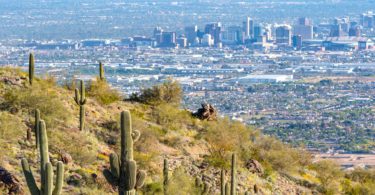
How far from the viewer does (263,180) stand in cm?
2170

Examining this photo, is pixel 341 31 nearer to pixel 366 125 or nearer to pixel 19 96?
pixel 366 125

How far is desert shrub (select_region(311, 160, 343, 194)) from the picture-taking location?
22552 mm

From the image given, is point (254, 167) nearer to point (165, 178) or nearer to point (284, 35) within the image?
point (165, 178)

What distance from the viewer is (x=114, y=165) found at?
13.4 meters

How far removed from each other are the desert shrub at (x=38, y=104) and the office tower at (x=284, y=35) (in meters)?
129

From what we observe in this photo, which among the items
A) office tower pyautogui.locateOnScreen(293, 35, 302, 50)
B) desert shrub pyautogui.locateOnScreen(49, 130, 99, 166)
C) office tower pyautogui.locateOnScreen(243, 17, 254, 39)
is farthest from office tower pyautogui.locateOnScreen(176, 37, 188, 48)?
desert shrub pyautogui.locateOnScreen(49, 130, 99, 166)

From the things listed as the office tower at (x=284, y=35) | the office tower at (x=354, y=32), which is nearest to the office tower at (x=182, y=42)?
the office tower at (x=284, y=35)

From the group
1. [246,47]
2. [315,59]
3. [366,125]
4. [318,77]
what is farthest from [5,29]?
[366,125]

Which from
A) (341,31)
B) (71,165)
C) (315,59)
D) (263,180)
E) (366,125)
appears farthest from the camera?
(341,31)

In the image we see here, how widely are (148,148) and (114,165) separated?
7.21 meters

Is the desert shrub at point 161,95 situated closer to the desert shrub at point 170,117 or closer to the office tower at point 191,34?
the desert shrub at point 170,117

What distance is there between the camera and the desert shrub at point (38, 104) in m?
19.9

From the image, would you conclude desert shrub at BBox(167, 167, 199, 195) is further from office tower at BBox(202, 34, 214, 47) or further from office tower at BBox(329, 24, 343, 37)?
office tower at BBox(329, 24, 343, 37)

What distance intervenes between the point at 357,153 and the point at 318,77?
48.7 m
